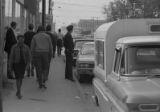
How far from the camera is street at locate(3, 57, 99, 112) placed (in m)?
11.2

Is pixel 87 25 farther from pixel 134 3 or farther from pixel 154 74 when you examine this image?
pixel 154 74

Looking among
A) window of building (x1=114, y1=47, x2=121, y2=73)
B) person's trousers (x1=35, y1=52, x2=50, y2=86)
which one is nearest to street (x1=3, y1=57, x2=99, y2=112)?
person's trousers (x1=35, y1=52, x2=50, y2=86)

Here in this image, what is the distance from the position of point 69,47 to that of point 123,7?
63729 millimetres

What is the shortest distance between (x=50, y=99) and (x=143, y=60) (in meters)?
5.77

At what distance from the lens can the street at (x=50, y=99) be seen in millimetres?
11227

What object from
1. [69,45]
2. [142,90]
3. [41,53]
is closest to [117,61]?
[142,90]

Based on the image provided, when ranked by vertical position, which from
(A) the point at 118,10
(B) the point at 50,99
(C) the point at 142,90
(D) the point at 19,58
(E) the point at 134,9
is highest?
(A) the point at 118,10

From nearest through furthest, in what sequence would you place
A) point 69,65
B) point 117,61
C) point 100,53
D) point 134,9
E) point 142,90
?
1. point 142,90
2. point 117,61
3. point 100,53
4. point 69,65
5. point 134,9

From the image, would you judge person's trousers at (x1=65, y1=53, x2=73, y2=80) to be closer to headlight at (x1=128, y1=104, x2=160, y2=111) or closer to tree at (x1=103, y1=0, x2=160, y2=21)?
headlight at (x1=128, y1=104, x2=160, y2=111)

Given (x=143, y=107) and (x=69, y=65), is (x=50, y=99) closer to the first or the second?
(x=69, y=65)

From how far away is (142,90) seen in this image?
6133 millimetres

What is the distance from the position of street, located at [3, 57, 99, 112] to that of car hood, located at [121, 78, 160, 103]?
3.51 m

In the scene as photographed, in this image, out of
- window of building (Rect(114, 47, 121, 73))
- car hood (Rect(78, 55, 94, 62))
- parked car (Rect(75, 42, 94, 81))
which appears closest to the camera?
window of building (Rect(114, 47, 121, 73))

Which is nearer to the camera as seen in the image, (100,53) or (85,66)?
(100,53)
